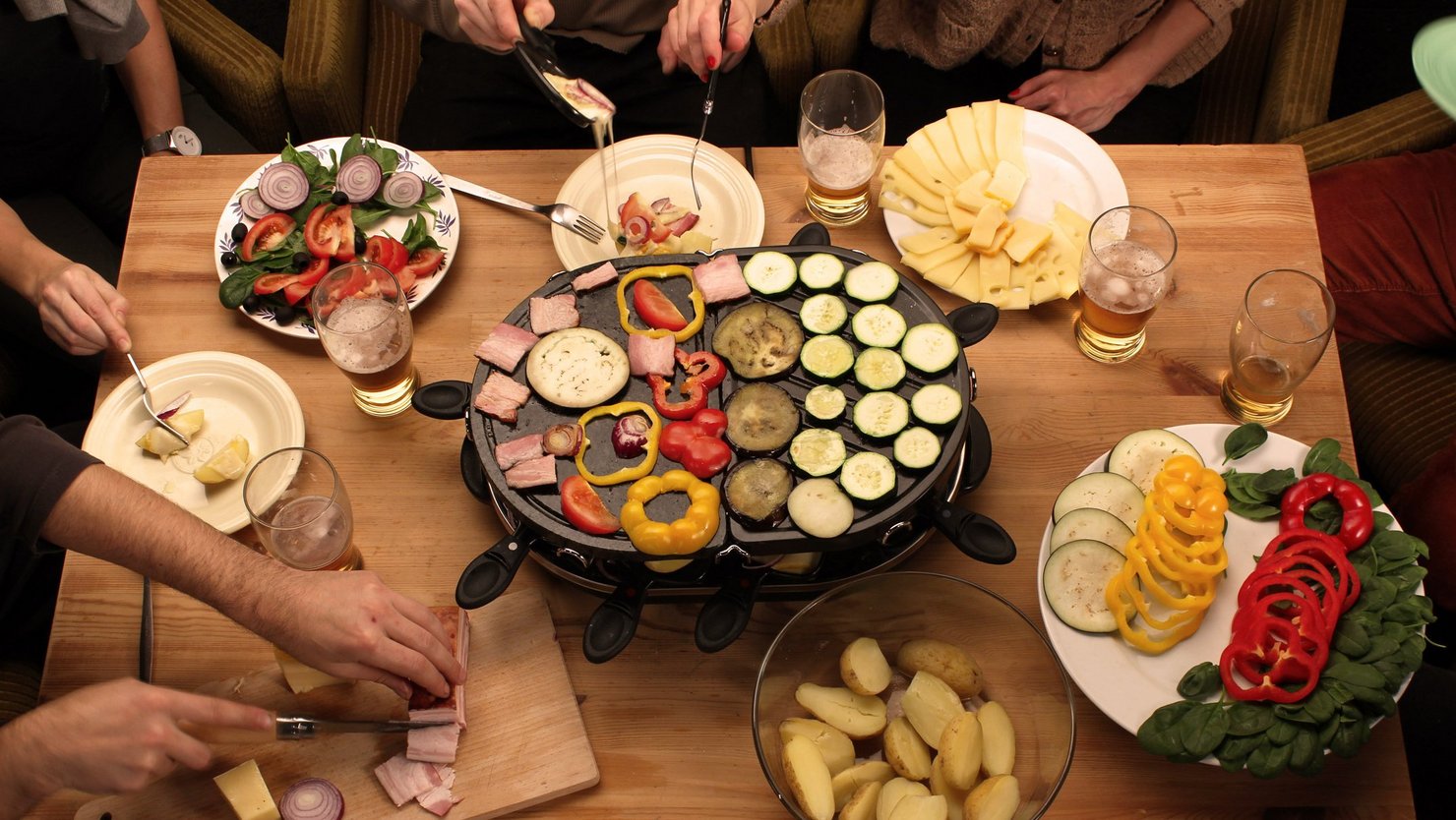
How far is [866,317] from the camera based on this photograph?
6.63 ft

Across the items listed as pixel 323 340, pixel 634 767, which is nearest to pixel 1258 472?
pixel 634 767

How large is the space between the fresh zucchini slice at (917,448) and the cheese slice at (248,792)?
1161 mm

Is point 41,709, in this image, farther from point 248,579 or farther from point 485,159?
point 485,159

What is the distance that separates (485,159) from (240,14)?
2.51 m

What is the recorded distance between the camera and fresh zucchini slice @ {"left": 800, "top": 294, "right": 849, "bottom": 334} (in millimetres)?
2025

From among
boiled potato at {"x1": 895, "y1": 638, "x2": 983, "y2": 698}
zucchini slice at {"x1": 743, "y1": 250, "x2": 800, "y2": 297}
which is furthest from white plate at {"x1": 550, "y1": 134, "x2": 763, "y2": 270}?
boiled potato at {"x1": 895, "y1": 638, "x2": 983, "y2": 698}

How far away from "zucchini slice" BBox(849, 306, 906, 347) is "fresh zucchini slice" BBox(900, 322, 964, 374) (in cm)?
2

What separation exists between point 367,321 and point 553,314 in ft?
1.27

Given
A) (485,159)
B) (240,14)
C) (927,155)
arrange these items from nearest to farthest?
(927,155)
(485,159)
(240,14)

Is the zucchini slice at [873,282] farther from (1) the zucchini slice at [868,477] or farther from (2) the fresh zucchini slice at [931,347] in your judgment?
(1) the zucchini slice at [868,477]

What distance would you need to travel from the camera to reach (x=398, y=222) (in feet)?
7.92

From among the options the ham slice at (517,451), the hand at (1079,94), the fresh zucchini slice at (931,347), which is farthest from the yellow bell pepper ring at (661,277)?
the hand at (1079,94)

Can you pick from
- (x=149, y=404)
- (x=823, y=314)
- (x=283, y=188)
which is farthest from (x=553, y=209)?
(x=149, y=404)

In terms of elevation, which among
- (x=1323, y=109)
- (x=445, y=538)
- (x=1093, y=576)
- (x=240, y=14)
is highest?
(x=1323, y=109)
